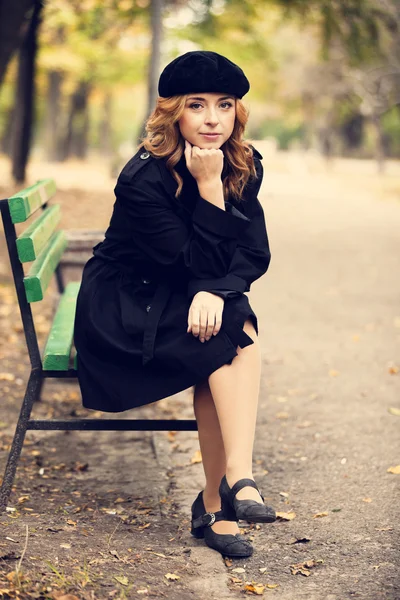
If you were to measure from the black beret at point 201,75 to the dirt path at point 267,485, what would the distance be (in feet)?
5.56

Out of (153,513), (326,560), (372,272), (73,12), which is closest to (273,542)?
(326,560)

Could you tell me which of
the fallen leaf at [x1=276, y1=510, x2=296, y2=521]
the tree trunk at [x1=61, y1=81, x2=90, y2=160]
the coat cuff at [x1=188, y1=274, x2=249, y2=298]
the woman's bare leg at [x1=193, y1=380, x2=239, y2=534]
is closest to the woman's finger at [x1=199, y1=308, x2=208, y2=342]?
the coat cuff at [x1=188, y1=274, x2=249, y2=298]

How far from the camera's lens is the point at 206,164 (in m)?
3.22

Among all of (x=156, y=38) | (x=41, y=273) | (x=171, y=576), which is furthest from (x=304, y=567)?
(x=156, y=38)

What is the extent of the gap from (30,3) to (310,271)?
4.30 m

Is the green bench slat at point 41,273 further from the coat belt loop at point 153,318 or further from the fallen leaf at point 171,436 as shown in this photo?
the fallen leaf at point 171,436

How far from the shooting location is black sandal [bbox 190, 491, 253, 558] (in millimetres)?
3219

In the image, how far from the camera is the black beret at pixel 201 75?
321 cm

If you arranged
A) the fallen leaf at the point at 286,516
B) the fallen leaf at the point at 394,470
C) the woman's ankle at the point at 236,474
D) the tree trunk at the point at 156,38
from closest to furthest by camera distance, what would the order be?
the woman's ankle at the point at 236,474 → the fallen leaf at the point at 286,516 → the fallen leaf at the point at 394,470 → the tree trunk at the point at 156,38

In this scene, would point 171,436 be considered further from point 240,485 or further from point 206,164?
point 206,164

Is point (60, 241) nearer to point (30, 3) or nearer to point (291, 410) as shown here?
point (291, 410)

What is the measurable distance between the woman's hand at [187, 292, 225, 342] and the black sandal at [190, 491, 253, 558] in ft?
2.22

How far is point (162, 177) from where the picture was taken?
10.9ft

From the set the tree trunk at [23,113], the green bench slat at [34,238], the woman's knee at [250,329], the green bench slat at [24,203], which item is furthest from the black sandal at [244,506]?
the tree trunk at [23,113]
